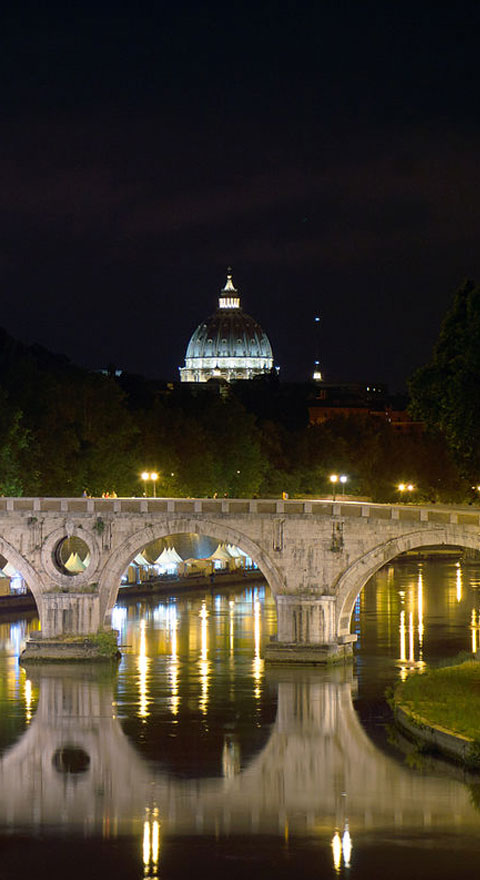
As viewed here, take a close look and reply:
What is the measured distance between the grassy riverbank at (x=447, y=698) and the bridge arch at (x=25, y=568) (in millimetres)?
14207

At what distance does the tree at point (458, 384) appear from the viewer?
5553cm

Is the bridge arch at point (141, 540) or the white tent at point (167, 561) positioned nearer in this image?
the bridge arch at point (141, 540)

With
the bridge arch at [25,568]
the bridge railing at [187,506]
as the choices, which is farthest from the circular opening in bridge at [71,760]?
the bridge railing at [187,506]

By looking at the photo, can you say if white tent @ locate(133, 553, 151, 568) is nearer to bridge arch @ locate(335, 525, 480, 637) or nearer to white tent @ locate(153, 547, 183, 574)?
white tent @ locate(153, 547, 183, 574)

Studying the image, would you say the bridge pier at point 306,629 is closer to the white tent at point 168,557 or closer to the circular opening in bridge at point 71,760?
the circular opening in bridge at point 71,760

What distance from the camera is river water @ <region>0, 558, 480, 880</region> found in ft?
123

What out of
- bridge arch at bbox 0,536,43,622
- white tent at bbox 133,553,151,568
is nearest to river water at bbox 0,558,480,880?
bridge arch at bbox 0,536,43,622

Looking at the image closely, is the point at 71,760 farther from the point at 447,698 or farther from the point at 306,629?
the point at 306,629

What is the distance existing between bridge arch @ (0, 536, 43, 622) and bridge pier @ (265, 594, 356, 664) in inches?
322

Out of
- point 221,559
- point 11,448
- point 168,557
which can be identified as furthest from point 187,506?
point 221,559

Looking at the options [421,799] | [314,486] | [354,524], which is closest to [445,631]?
[354,524]

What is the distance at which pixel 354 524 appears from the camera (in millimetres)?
61469

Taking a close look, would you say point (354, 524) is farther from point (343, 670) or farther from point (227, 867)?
point (227, 867)

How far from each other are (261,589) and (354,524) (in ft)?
116
